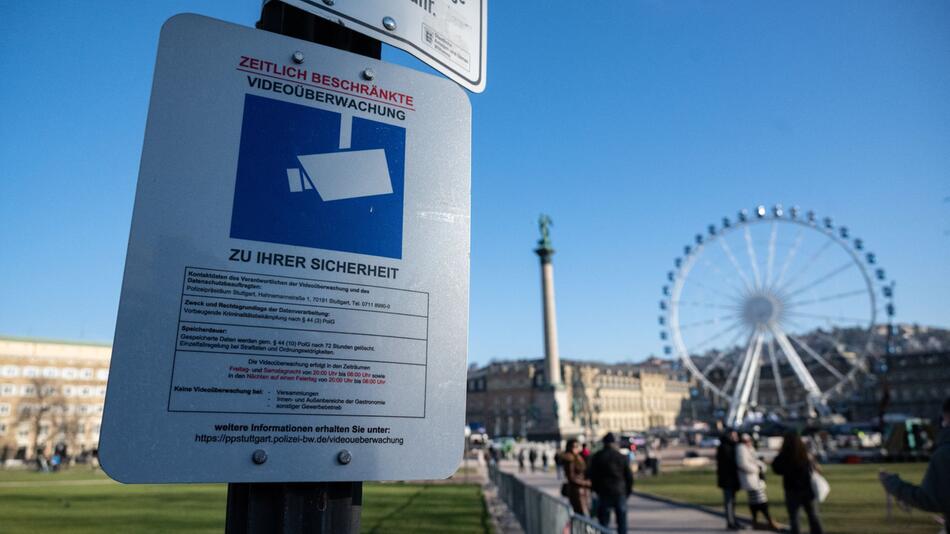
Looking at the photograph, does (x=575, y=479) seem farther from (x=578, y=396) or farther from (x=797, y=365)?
(x=578, y=396)

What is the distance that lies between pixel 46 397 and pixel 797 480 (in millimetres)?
86799

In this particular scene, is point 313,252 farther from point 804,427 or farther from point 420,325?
point 804,427

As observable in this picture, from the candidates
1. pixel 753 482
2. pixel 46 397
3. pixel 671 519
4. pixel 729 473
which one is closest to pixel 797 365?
pixel 671 519

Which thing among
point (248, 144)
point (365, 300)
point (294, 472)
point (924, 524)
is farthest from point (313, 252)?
point (924, 524)

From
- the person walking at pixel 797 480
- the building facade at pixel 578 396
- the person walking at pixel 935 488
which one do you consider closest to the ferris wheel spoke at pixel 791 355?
the person walking at pixel 797 480

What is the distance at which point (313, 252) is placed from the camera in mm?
1540

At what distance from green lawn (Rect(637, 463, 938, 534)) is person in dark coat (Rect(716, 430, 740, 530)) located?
1649 mm

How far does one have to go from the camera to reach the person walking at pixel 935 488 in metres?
3.73

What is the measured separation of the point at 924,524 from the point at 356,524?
13.6 m

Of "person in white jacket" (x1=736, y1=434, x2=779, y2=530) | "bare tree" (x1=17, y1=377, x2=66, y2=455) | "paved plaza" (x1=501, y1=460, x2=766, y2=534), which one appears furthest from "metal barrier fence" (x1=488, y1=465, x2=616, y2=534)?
"bare tree" (x1=17, y1=377, x2=66, y2=455)

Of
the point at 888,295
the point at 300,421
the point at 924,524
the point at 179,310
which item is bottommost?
the point at 924,524

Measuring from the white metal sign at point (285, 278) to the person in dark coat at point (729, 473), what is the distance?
11984 millimetres

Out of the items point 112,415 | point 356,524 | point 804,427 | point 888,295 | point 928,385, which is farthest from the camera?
point 928,385

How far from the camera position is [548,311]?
58000 mm
